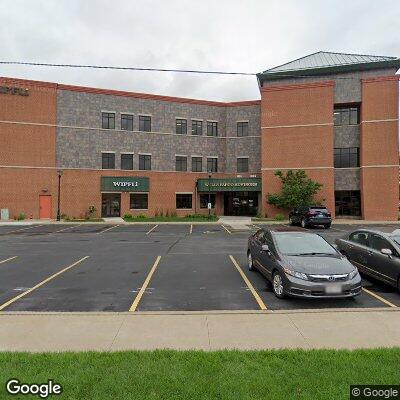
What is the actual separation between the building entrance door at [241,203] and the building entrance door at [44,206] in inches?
778

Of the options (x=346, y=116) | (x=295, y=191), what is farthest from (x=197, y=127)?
(x=346, y=116)

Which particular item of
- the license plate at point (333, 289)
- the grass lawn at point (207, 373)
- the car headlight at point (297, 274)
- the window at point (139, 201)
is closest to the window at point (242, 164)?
the window at point (139, 201)

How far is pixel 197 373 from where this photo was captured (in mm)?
4430

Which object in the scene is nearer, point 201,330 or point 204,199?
point 201,330

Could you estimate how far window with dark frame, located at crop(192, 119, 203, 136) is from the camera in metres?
40.2

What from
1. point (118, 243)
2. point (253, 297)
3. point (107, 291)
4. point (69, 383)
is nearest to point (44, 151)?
point (118, 243)

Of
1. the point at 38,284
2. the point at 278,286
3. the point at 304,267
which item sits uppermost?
the point at 304,267

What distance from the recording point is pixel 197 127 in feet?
132

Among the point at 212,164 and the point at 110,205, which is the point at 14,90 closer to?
the point at 110,205

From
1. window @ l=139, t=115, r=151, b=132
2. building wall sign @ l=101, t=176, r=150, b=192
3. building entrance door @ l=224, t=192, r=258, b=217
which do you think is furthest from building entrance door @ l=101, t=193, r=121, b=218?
building entrance door @ l=224, t=192, r=258, b=217

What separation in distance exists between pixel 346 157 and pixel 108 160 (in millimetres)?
25788

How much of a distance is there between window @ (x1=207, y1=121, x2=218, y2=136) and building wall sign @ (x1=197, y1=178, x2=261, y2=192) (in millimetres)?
6031

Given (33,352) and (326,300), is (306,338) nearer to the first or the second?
(326,300)

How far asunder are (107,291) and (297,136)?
104 ft
